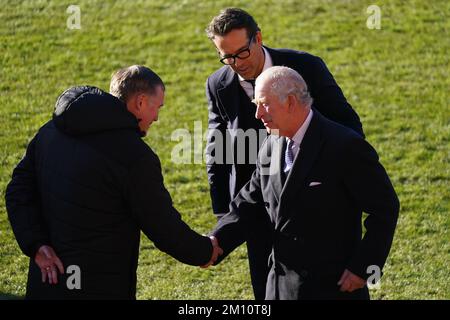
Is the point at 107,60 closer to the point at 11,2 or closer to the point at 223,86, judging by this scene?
the point at 11,2

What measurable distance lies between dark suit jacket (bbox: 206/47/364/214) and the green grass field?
193 centimetres

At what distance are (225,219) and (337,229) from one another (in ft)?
3.01

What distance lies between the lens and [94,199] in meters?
5.44

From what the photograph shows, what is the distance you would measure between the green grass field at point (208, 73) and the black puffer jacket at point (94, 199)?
10.1 ft

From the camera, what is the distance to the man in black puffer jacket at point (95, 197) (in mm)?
5441

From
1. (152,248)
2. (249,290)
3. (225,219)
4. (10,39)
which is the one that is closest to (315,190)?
(225,219)

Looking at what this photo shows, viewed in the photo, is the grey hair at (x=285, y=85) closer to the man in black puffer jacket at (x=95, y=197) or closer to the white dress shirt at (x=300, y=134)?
the white dress shirt at (x=300, y=134)

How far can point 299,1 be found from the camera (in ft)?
46.0

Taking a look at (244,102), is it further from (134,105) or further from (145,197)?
(145,197)

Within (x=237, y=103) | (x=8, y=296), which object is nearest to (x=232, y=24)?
(x=237, y=103)

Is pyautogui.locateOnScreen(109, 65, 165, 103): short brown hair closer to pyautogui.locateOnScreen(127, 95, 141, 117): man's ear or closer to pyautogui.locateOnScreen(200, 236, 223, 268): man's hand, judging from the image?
pyautogui.locateOnScreen(127, 95, 141, 117): man's ear

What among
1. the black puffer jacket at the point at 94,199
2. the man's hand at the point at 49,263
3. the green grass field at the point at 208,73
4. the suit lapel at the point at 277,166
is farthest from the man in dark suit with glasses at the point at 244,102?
the green grass field at the point at 208,73

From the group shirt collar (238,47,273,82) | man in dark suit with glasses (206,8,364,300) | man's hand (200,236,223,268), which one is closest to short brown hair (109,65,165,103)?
man in dark suit with glasses (206,8,364,300)

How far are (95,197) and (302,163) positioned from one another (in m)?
1.11
